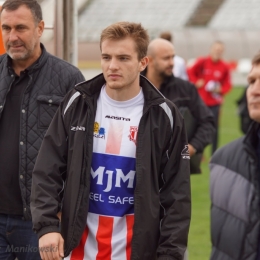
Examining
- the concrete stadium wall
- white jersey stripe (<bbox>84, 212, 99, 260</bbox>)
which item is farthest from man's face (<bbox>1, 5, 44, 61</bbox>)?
the concrete stadium wall

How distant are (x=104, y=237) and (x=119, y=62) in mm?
871

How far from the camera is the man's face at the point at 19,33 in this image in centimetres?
454

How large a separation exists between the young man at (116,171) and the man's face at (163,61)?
279 cm

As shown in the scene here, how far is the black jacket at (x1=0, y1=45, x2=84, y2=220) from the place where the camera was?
4.43 m

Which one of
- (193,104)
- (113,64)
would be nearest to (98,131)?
(113,64)

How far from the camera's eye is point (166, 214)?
379 centimetres

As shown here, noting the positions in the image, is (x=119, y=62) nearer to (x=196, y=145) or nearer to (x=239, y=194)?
(x=239, y=194)

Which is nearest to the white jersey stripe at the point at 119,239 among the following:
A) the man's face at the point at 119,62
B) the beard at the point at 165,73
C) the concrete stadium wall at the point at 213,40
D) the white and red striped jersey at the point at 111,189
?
the white and red striped jersey at the point at 111,189

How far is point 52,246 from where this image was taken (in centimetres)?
365

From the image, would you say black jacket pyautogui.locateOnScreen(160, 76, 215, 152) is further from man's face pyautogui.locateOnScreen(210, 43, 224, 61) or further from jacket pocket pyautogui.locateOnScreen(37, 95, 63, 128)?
man's face pyautogui.locateOnScreen(210, 43, 224, 61)

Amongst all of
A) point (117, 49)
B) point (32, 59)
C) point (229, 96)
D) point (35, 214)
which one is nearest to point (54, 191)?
point (35, 214)

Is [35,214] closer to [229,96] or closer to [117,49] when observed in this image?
[117,49]

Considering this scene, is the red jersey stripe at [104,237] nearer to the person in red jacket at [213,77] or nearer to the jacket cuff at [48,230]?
the jacket cuff at [48,230]

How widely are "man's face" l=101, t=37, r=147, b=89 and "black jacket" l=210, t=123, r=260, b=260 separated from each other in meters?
0.81
